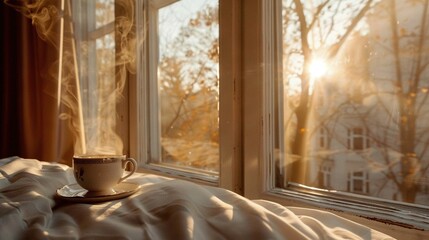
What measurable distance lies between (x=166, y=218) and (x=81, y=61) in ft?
6.11

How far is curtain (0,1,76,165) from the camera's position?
1778 millimetres

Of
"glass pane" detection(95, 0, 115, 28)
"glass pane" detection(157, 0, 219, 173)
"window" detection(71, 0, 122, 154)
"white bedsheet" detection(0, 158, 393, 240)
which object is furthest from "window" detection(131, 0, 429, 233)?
"glass pane" detection(95, 0, 115, 28)

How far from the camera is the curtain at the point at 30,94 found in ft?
→ 5.83

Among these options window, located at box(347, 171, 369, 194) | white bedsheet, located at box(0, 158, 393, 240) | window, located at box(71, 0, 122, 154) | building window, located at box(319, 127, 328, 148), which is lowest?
window, located at box(347, 171, 369, 194)

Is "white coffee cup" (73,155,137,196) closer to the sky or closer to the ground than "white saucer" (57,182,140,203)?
closer to the sky

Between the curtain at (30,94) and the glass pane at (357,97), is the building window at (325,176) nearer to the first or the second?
the glass pane at (357,97)

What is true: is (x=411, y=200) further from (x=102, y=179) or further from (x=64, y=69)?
(x=64, y=69)

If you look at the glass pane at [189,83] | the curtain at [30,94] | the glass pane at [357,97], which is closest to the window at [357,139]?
the glass pane at [357,97]

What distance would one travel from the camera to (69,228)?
48cm

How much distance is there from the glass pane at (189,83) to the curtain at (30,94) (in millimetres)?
541

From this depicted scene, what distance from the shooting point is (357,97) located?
92 cm

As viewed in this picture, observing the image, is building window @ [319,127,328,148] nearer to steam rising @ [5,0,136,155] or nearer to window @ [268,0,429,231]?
window @ [268,0,429,231]

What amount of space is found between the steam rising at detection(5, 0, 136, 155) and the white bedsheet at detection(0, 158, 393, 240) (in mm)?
1217

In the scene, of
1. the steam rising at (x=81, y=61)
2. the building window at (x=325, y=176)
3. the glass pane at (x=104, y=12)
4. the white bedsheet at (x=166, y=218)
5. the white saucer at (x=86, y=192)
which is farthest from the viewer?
the glass pane at (x=104, y=12)
